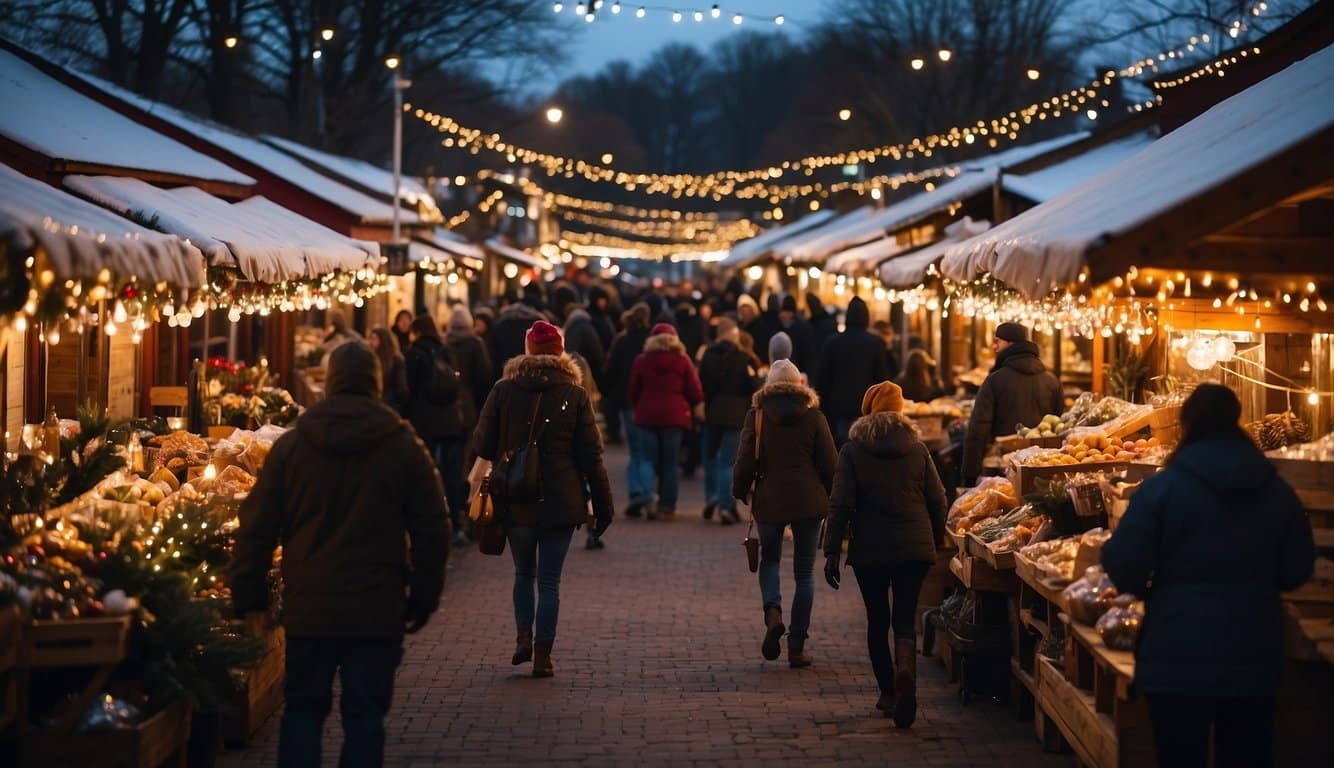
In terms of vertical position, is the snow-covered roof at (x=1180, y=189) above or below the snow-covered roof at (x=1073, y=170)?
below

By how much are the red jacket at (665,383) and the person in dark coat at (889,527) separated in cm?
730

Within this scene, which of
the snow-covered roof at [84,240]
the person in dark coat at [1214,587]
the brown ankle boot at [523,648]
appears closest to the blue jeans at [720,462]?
the brown ankle boot at [523,648]

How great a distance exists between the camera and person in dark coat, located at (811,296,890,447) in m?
15.8

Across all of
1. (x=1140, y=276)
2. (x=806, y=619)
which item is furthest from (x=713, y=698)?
(x=1140, y=276)

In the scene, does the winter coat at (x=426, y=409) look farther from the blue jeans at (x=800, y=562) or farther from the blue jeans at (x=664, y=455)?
the blue jeans at (x=800, y=562)

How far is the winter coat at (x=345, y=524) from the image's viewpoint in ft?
20.1

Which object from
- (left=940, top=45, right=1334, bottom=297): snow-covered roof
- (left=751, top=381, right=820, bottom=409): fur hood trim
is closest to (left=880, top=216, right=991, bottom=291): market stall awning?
(left=751, top=381, right=820, bottom=409): fur hood trim

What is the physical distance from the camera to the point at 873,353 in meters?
15.9

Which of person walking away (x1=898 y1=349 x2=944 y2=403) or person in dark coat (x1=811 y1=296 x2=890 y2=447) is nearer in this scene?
person in dark coat (x1=811 y1=296 x2=890 y2=447)

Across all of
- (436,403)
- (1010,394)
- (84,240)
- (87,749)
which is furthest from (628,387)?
(87,749)

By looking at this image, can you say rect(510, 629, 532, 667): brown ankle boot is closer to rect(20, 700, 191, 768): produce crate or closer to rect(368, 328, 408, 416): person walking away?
rect(20, 700, 191, 768): produce crate

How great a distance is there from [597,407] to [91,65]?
44.9ft

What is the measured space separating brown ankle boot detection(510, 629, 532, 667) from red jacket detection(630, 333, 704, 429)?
6.42m

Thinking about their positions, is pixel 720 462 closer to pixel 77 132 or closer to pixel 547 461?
pixel 77 132
